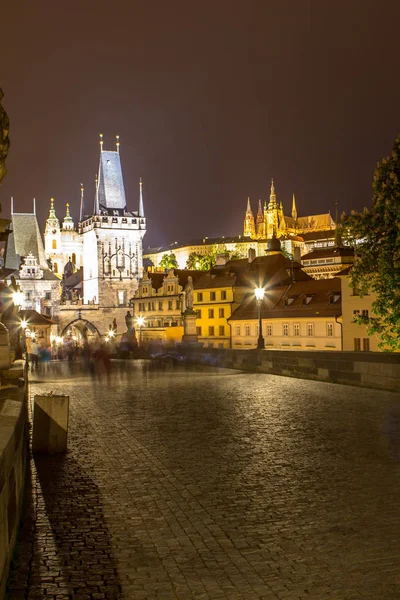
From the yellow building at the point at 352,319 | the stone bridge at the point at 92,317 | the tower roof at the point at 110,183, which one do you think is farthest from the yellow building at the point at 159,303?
the tower roof at the point at 110,183

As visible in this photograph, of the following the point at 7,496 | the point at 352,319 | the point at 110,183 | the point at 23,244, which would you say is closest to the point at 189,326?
the point at 352,319

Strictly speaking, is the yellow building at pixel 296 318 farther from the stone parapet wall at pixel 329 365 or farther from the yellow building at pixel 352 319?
the stone parapet wall at pixel 329 365

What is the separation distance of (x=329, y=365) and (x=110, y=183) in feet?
363

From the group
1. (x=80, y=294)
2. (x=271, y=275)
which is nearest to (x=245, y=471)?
(x=271, y=275)

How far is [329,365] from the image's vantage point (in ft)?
79.6

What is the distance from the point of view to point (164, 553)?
6898 millimetres

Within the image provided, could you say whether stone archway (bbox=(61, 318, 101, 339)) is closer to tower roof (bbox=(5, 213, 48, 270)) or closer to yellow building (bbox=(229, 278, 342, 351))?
tower roof (bbox=(5, 213, 48, 270))

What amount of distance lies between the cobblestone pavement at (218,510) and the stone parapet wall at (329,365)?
5185mm

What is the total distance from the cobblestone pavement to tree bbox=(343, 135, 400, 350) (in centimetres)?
773

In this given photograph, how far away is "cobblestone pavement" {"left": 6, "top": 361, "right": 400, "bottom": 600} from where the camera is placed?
617 cm

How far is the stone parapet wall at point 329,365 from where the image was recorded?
20812 millimetres

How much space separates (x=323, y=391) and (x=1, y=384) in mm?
11094

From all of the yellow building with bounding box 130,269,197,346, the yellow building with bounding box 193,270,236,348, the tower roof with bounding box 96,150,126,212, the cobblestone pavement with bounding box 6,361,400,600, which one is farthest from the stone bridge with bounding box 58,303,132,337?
the cobblestone pavement with bounding box 6,361,400,600

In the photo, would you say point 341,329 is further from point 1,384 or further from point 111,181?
point 111,181
